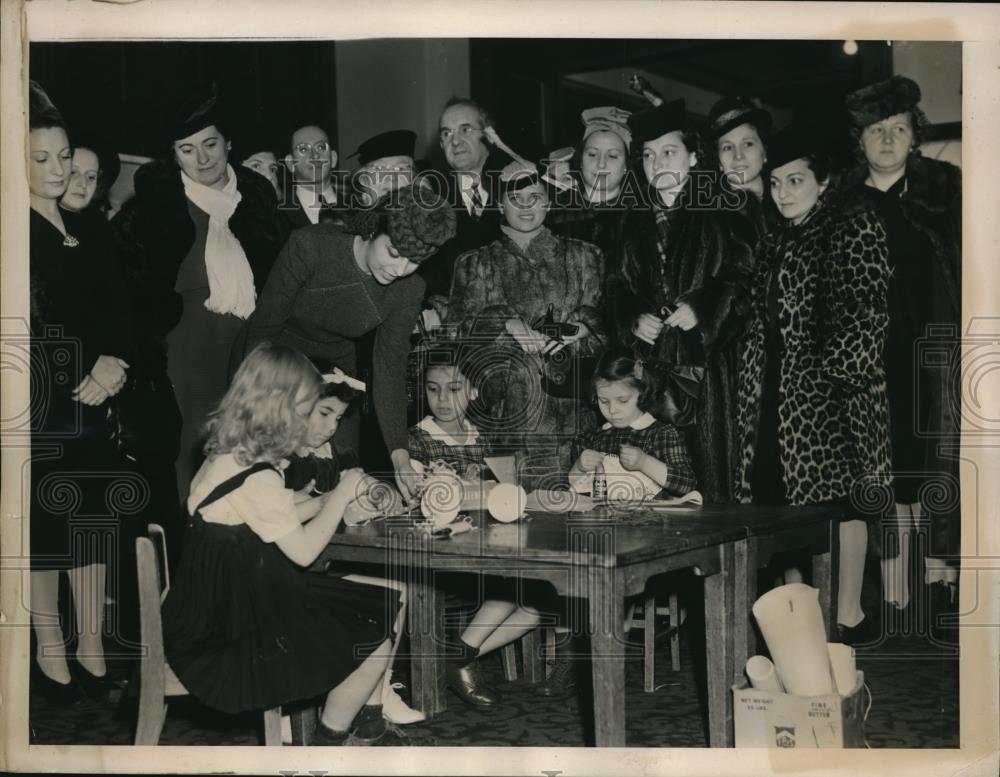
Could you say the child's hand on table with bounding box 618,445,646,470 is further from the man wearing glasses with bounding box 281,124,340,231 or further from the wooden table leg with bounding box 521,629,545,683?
the man wearing glasses with bounding box 281,124,340,231

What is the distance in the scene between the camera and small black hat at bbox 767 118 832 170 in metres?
4.38

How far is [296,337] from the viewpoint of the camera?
448 centimetres

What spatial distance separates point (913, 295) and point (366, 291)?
6.64 ft

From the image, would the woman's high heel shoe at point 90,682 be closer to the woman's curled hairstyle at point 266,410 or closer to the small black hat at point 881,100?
the woman's curled hairstyle at point 266,410

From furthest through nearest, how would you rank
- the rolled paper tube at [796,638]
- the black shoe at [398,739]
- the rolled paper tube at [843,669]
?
1. the black shoe at [398,739]
2. the rolled paper tube at [843,669]
3. the rolled paper tube at [796,638]

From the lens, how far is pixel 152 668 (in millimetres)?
3566

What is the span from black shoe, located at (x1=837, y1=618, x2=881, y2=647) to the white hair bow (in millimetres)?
2016

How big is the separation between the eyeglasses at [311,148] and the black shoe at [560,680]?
215 centimetres

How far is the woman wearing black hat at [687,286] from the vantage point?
14.8ft

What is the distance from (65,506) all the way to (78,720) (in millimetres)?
767

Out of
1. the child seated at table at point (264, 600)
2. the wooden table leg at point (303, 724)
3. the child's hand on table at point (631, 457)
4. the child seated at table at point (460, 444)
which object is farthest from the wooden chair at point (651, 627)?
the wooden table leg at point (303, 724)

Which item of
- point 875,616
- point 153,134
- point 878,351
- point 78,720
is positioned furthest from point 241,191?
point 875,616

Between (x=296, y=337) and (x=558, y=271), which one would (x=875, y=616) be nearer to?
(x=558, y=271)

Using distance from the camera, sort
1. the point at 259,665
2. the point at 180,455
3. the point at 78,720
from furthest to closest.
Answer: the point at 180,455, the point at 78,720, the point at 259,665
